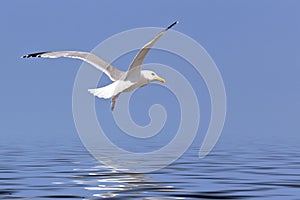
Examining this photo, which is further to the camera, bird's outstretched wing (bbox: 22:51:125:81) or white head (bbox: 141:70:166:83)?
bird's outstretched wing (bbox: 22:51:125:81)

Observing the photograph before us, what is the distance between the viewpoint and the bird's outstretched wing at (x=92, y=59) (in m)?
23.2

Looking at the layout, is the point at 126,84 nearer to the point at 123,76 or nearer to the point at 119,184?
the point at 123,76

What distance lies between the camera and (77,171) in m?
30.6

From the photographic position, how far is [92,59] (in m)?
24.9

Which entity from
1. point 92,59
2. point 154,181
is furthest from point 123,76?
point 154,181

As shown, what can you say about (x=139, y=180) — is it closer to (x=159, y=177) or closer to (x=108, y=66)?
(x=159, y=177)

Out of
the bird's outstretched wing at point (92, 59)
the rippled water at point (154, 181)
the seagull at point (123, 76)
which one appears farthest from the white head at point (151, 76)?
the rippled water at point (154, 181)

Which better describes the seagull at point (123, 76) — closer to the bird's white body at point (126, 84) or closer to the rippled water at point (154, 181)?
the bird's white body at point (126, 84)

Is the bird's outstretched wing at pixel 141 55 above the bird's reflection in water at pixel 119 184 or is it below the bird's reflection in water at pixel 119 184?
above

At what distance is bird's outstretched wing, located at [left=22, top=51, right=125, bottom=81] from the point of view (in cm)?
2320

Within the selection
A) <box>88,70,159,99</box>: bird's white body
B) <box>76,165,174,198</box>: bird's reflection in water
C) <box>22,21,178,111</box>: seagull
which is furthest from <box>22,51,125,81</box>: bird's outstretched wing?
<box>76,165,174,198</box>: bird's reflection in water

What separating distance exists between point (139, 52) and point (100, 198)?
5096 millimetres

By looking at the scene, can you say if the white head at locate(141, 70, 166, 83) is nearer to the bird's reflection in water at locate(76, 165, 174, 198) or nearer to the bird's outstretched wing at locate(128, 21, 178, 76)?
the bird's outstretched wing at locate(128, 21, 178, 76)

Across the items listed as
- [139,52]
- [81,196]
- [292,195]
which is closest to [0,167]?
[81,196]
